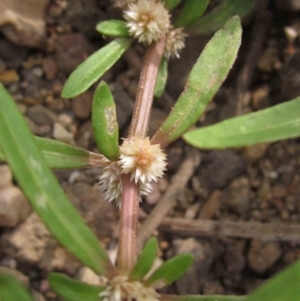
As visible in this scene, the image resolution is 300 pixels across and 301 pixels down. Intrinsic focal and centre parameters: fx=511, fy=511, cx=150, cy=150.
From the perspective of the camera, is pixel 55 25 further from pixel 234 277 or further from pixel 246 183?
pixel 234 277

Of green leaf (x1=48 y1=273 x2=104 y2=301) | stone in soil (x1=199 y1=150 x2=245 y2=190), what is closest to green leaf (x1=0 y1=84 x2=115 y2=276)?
green leaf (x1=48 y1=273 x2=104 y2=301)

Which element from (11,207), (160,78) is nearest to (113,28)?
(160,78)

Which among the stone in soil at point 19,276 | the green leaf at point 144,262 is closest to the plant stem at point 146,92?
the green leaf at point 144,262

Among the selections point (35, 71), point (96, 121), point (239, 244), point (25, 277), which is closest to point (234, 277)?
point (239, 244)

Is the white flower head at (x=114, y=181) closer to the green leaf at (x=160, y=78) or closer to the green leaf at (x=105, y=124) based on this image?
the green leaf at (x=105, y=124)

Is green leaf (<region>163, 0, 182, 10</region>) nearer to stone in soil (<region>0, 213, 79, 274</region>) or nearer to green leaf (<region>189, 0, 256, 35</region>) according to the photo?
green leaf (<region>189, 0, 256, 35</region>)
